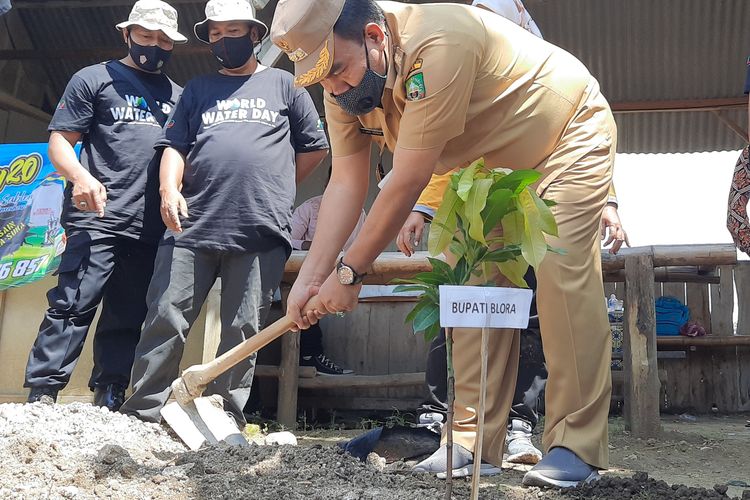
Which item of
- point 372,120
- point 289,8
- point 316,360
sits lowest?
point 316,360

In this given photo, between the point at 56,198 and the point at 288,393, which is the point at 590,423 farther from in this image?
the point at 56,198

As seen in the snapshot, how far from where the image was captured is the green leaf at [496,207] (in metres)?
1.81

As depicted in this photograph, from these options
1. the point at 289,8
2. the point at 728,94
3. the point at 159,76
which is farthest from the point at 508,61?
the point at 728,94

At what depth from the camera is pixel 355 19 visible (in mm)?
2227

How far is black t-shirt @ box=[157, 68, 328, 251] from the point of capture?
362 cm

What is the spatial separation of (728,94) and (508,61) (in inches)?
257

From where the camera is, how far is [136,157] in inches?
154

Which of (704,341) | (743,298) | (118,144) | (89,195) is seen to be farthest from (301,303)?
(743,298)

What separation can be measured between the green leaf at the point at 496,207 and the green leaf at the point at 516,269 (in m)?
0.13

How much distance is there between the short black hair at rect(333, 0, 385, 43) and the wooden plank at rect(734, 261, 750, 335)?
5438 mm

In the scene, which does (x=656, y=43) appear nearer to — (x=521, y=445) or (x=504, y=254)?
(x=521, y=445)

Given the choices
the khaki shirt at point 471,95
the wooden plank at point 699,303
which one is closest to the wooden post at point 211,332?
the khaki shirt at point 471,95

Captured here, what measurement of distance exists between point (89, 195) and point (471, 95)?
6.29 ft

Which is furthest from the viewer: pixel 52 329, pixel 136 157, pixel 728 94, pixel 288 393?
pixel 728 94
